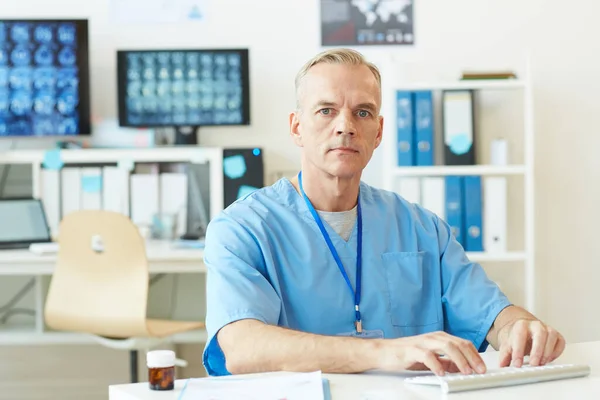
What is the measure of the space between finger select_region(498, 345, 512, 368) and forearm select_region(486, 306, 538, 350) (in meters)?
0.20

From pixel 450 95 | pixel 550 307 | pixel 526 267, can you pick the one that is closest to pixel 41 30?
pixel 450 95

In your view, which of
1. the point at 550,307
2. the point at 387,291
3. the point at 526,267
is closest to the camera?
the point at 387,291

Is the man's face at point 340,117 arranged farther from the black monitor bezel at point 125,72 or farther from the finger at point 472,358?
the black monitor bezel at point 125,72

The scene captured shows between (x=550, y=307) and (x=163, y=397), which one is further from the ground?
(x=163, y=397)

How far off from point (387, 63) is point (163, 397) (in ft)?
8.12

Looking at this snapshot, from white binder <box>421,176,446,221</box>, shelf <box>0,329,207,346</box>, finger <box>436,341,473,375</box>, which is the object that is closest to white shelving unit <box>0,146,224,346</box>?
shelf <box>0,329,207,346</box>

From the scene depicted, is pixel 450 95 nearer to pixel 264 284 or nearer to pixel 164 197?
pixel 164 197

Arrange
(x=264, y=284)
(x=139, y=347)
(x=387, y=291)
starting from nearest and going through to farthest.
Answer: (x=264, y=284) → (x=387, y=291) → (x=139, y=347)

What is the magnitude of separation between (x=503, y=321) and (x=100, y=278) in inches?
62.4

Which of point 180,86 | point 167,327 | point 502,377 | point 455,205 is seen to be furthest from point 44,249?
point 502,377

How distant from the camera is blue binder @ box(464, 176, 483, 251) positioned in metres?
3.37

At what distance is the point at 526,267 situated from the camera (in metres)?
3.39

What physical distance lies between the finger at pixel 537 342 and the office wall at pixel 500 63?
2.26m

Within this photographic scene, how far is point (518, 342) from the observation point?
144 cm
